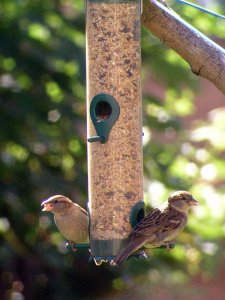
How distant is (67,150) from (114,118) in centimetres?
296

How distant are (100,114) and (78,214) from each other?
23.2 inches

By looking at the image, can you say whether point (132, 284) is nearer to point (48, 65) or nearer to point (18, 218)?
point (18, 218)

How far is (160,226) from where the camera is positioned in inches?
212

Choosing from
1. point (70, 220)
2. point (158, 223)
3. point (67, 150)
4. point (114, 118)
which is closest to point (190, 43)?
point (114, 118)

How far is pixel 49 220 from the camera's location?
824cm

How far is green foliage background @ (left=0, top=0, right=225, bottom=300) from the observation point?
8.23 m

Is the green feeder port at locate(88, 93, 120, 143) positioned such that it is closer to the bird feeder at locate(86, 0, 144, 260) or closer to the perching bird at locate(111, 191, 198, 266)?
the bird feeder at locate(86, 0, 144, 260)

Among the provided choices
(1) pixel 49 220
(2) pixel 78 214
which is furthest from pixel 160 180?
(2) pixel 78 214

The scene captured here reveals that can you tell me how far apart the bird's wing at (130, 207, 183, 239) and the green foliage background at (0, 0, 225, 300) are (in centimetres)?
265

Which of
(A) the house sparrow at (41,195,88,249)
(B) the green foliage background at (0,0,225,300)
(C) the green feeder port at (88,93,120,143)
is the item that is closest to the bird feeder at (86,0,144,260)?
(C) the green feeder port at (88,93,120,143)

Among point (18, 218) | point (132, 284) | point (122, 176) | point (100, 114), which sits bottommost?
point (132, 284)

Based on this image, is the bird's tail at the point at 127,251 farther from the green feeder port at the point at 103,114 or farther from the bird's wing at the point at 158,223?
the green feeder port at the point at 103,114

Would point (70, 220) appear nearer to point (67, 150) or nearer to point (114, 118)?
point (114, 118)

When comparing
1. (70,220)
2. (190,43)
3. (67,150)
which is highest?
(190,43)
